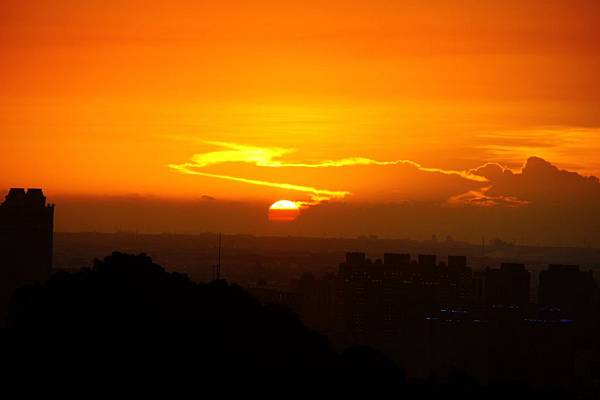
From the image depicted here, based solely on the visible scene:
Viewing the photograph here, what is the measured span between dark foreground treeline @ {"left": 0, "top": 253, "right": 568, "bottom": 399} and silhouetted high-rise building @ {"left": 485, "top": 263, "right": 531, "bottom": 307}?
79701 millimetres

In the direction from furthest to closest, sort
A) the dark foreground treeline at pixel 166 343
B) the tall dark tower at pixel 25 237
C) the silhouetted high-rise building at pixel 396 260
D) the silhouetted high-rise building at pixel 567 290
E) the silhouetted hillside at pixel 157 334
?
Result: the silhouetted high-rise building at pixel 396 260 → the silhouetted high-rise building at pixel 567 290 → the tall dark tower at pixel 25 237 → the silhouetted hillside at pixel 157 334 → the dark foreground treeline at pixel 166 343

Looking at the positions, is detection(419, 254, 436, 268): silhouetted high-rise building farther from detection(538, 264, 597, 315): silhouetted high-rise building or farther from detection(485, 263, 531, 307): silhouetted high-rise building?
detection(538, 264, 597, 315): silhouetted high-rise building

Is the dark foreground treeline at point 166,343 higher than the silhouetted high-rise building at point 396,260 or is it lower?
lower

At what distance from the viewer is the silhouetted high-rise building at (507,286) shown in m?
107

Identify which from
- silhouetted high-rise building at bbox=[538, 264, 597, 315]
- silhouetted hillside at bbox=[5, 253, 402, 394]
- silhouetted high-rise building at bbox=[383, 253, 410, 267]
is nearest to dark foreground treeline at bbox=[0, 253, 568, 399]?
silhouetted hillside at bbox=[5, 253, 402, 394]

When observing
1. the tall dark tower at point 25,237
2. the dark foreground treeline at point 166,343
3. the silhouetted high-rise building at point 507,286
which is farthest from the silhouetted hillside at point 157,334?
the silhouetted high-rise building at point 507,286

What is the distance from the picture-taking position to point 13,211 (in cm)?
10906

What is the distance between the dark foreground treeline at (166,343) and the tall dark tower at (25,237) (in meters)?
71.0

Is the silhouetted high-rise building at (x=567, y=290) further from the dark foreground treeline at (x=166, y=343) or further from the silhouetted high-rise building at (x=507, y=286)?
the dark foreground treeline at (x=166, y=343)

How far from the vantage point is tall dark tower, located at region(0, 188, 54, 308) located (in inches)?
3942

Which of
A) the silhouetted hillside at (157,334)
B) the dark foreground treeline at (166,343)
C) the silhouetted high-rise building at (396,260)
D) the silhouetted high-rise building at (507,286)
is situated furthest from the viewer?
the silhouetted high-rise building at (396,260)

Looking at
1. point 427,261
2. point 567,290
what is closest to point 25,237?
point 427,261

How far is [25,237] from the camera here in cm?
10775

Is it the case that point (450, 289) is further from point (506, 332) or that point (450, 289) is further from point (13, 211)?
point (13, 211)
